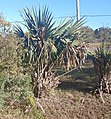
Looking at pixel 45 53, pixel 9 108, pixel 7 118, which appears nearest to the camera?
pixel 7 118

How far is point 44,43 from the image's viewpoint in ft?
27.9

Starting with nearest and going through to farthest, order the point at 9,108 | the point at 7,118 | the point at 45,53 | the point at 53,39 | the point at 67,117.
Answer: the point at 7,118 < the point at 9,108 < the point at 67,117 < the point at 45,53 < the point at 53,39

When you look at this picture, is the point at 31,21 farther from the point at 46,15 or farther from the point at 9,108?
the point at 9,108

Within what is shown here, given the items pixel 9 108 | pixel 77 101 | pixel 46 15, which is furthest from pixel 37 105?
pixel 46 15

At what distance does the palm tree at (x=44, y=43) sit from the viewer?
28.1 ft

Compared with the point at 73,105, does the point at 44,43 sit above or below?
above

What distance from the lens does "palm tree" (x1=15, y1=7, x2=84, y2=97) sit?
855 cm

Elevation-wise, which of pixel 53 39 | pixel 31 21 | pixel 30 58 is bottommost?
pixel 30 58

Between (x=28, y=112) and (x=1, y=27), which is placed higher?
(x=1, y=27)

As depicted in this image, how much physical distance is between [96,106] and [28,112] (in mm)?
2391

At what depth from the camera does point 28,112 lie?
7.62m

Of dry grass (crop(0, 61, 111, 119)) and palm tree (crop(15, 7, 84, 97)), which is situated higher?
palm tree (crop(15, 7, 84, 97))

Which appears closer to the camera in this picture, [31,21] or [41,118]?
[41,118]

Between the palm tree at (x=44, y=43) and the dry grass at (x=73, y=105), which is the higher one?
the palm tree at (x=44, y=43)
